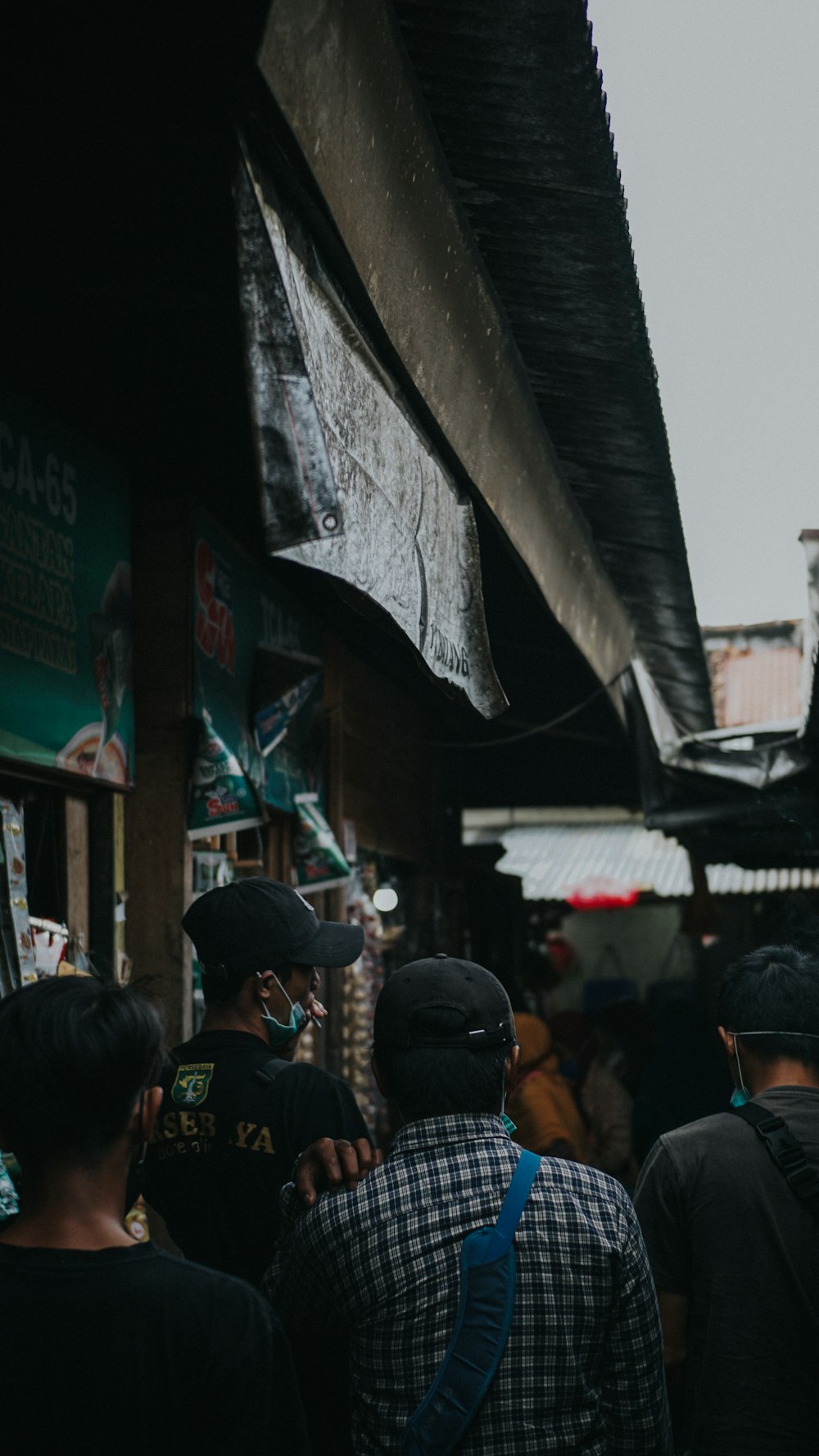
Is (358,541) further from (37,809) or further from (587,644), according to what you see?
(587,644)

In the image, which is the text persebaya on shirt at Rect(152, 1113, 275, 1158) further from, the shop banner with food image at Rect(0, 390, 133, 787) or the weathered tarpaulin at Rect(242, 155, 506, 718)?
the shop banner with food image at Rect(0, 390, 133, 787)

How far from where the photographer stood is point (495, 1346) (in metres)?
2.17

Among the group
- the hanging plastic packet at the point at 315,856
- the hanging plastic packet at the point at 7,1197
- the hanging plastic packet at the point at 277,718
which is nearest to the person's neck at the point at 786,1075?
Result: the hanging plastic packet at the point at 7,1197

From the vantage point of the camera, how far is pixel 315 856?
20.9ft

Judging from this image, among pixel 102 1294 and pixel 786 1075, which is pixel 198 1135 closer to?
pixel 102 1294

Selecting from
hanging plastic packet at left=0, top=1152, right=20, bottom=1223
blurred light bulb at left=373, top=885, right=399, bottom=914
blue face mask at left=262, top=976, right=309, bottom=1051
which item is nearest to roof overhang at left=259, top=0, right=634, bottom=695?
blue face mask at left=262, top=976, right=309, bottom=1051

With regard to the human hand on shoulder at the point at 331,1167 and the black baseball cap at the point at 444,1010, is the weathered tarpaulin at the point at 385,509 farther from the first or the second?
the human hand on shoulder at the point at 331,1167

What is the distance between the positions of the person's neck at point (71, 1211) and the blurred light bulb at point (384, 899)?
6297 millimetres

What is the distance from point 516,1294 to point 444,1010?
0.48 metres

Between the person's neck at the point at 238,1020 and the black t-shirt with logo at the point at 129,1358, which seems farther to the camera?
the person's neck at the point at 238,1020

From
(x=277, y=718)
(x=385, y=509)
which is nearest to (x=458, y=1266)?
(x=385, y=509)

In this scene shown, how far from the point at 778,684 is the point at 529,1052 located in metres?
11.8

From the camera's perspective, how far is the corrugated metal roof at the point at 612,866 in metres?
13.8

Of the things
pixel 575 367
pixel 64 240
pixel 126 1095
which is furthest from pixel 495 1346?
pixel 575 367
